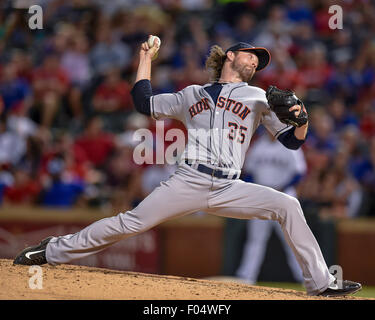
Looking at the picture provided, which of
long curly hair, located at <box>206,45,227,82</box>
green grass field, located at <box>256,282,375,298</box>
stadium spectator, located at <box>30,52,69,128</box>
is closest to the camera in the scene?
long curly hair, located at <box>206,45,227,82</box>

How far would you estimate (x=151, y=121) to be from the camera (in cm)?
1090

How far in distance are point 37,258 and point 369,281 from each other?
5.16m

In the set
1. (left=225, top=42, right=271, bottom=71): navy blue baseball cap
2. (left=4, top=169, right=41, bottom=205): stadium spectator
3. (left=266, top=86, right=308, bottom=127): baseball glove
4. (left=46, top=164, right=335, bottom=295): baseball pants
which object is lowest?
(left=4, top=169, right=41, bottom=205): stadium spectator

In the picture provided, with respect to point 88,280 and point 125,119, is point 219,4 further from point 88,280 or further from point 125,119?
point 88,280

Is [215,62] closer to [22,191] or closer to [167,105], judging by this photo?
[167,105]

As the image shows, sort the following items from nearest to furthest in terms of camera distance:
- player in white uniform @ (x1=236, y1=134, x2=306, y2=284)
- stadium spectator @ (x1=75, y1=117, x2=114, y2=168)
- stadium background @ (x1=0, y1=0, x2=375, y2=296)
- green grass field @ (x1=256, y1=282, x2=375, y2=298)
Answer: green grass field @ (x1=256, y1=282, x2=375, y2=298) → player in white uniform @ (x1=236, y1=134, x2=306, y2=284) → stadium background @ (x1=0, y1=0, x2=375, y2=296) → stadium spectator @ (x1=75, y1=117, x2=114, y2=168)

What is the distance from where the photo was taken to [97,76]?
484 inches

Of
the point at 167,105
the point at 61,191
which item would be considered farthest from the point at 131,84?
the point at 167,105

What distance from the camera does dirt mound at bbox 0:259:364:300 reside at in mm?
4602

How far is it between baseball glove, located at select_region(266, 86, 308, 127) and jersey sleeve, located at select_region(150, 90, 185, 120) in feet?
2.19

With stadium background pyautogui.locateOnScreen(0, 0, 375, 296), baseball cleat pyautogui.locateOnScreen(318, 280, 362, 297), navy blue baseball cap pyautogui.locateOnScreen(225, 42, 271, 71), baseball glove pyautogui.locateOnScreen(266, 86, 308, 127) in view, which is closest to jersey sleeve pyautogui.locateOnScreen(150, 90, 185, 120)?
navy blue baseball cap pyautogui.locateOnScreen(225, 42, 271, 71)

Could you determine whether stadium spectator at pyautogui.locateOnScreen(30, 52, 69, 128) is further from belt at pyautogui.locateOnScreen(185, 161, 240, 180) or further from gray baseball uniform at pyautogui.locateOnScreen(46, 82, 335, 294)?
belt at pyautogui.locateOnScreen(185, 161, 240, 180)

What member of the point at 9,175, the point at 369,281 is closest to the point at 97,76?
the point at 9,175

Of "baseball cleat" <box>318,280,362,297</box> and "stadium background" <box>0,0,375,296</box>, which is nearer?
"baseball cleat" <box>318,280,362,297</box>
